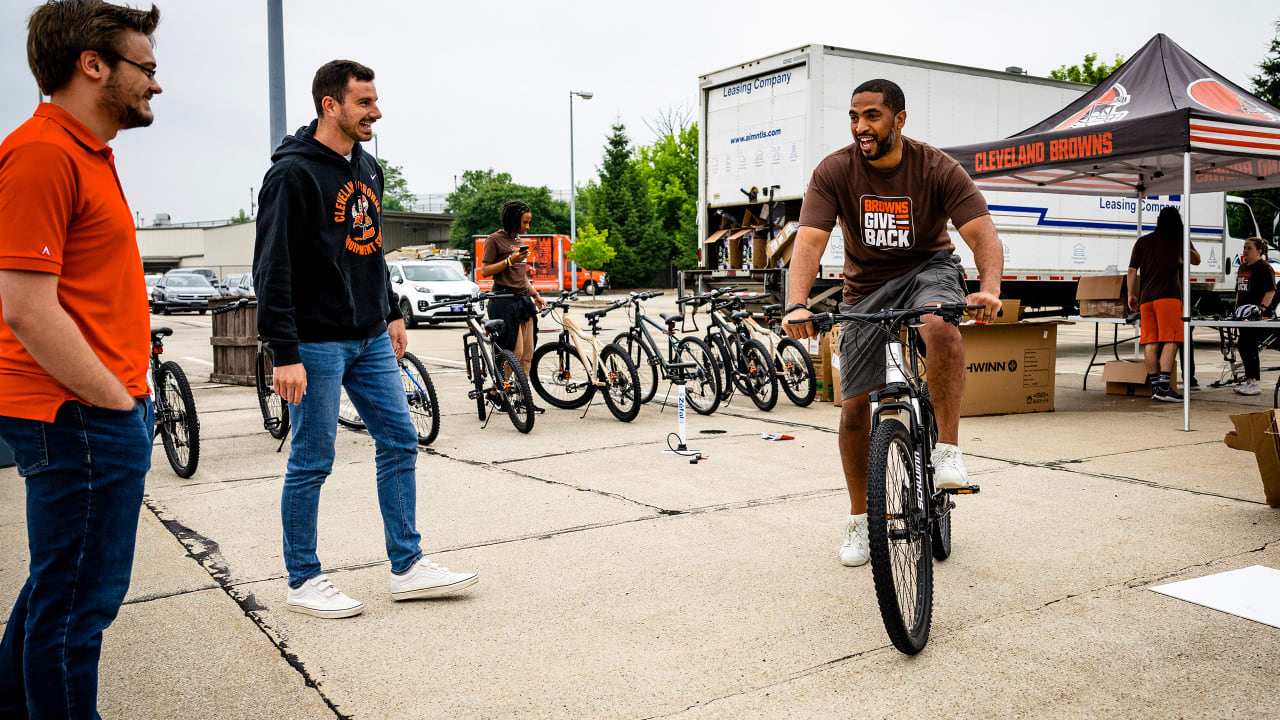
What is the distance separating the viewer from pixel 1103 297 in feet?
34.6

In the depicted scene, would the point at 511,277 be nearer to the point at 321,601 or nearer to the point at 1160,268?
the point at 321,601

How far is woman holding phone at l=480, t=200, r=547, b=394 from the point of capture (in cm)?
877

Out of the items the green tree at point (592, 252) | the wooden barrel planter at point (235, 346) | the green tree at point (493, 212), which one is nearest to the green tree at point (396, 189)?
the green tree at point (493, 212)

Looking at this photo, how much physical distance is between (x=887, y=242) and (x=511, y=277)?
5296mm

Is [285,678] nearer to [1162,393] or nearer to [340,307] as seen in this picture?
[340,307]

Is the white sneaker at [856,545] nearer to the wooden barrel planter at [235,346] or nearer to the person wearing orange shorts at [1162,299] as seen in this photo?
the person wearing orange shorts at [1162,299]

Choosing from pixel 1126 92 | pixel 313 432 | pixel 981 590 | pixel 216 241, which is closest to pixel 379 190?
pixel 313 432

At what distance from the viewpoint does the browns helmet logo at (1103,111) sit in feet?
29.8

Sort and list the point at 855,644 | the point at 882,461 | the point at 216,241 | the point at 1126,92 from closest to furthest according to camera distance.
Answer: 1. the point at 882,461
2. the point at 855,644
3. the point at 1126,92
4. the point at 216,241

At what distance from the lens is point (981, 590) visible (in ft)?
12.7

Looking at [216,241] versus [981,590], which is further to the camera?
[216,241]

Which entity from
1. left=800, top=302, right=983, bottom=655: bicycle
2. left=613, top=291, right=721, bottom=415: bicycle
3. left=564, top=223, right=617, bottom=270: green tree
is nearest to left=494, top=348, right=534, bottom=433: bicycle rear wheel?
left=613, top=291, right=721, bottom=415: bicycle

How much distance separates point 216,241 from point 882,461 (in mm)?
93819

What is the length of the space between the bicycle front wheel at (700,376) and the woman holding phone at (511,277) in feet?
4.68
